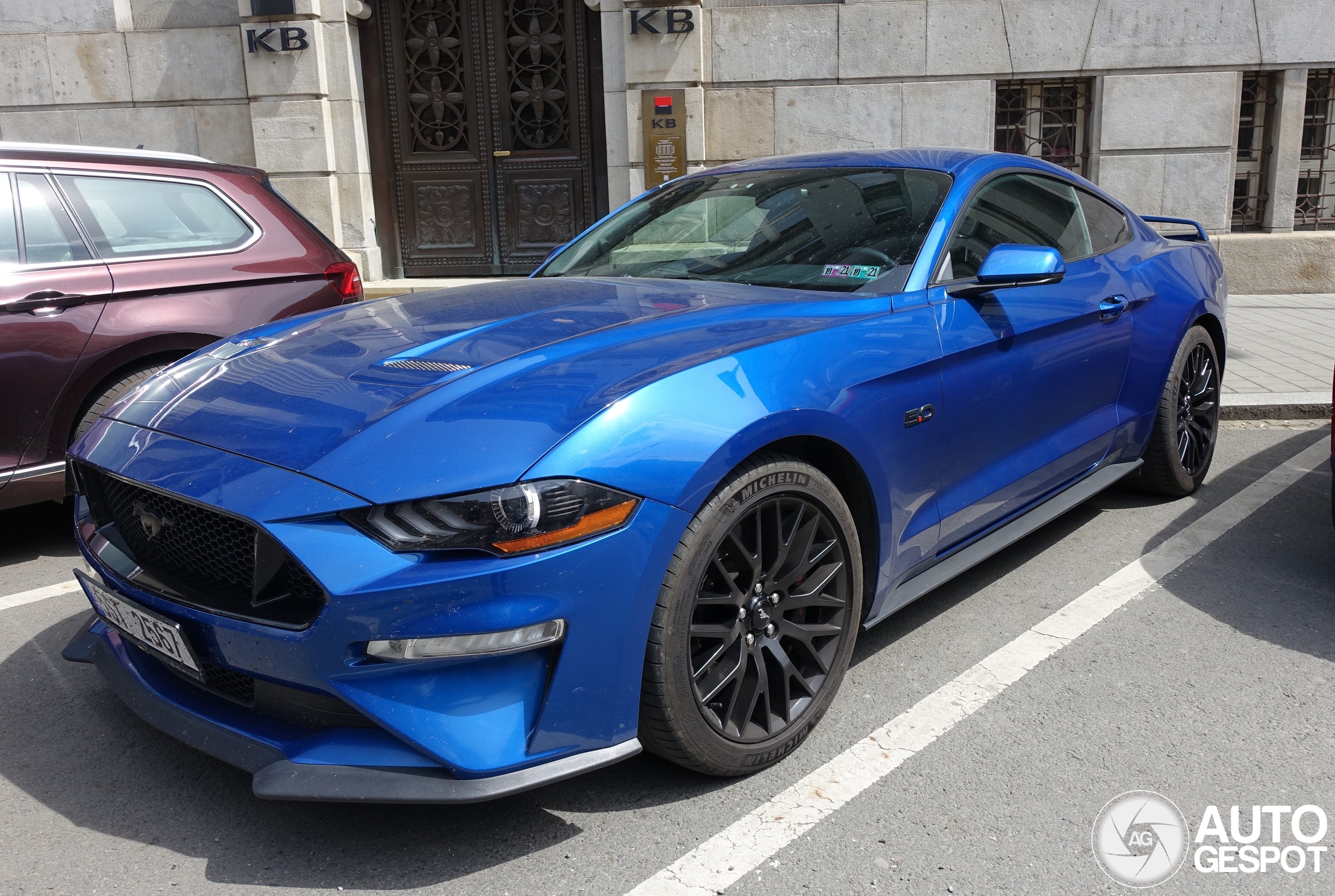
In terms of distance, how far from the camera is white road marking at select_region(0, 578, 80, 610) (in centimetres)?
392

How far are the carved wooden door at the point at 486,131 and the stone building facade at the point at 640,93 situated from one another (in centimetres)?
2

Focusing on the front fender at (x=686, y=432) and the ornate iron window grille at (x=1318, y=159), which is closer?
the front fender at (x=686, y=432)

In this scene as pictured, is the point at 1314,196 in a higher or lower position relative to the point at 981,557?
higher

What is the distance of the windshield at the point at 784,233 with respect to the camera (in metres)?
3.31

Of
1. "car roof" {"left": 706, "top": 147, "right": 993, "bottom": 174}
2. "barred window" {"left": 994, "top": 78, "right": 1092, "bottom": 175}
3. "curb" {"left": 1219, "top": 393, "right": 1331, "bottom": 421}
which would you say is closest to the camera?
"car roof" {"left": 706, "top": 147, "right": 993, "bottom": 174}

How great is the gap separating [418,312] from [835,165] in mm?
1595

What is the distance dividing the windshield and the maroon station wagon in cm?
161

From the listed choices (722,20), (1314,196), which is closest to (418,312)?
(722,20)

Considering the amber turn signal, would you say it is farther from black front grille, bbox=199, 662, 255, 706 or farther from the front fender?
black front grille, bbox=199, 662, 255, 706

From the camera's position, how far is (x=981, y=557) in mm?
3424

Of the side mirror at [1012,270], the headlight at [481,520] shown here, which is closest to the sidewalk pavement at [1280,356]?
the side mirror at [1012,270]

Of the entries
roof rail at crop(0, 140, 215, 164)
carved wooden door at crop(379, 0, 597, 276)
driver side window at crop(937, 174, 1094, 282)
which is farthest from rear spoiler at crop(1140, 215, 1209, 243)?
carved wooden door at crop(379, 0, 597, 276)

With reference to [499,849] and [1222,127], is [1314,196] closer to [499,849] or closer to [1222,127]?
[1222,127]

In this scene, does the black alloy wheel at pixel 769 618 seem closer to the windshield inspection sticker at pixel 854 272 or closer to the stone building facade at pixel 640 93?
the windshield inspection sticker at pixel 854 272
